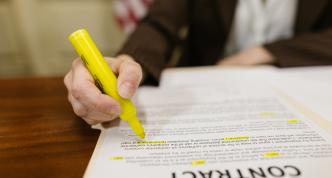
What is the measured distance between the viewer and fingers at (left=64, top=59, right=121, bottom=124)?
313 mm

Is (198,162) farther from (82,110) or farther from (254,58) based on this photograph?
(254,58)

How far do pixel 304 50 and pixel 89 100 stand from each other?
0.44 metres

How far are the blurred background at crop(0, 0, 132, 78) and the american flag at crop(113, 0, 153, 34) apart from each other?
0.24 ft

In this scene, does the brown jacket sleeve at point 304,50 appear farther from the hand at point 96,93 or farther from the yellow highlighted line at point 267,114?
the hand at point 96,93

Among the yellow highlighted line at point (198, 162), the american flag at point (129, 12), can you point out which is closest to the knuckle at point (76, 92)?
the yellow highlighted line at point (198, 162)

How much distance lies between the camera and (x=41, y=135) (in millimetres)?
359

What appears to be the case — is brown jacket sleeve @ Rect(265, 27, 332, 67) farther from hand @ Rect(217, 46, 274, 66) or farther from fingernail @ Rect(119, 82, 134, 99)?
fingernail @ Rect(119, 82, 134, 99)

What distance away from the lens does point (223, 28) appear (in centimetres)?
72

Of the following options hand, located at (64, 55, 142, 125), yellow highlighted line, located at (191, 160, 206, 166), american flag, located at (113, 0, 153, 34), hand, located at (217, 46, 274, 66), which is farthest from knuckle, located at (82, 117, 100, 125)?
american flag, located at (113, 0, 153, 34)

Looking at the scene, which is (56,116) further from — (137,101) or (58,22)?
(58,22)

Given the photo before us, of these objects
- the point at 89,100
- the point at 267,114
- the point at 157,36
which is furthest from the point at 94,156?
the point at 157,36

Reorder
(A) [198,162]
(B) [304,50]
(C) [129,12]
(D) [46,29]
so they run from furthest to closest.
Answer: (D) [46,29], (C) [129,12], (B) [304,50], (A) [198,162]

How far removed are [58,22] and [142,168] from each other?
1.50 meters

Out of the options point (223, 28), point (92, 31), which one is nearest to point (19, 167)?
point (223, 28)
